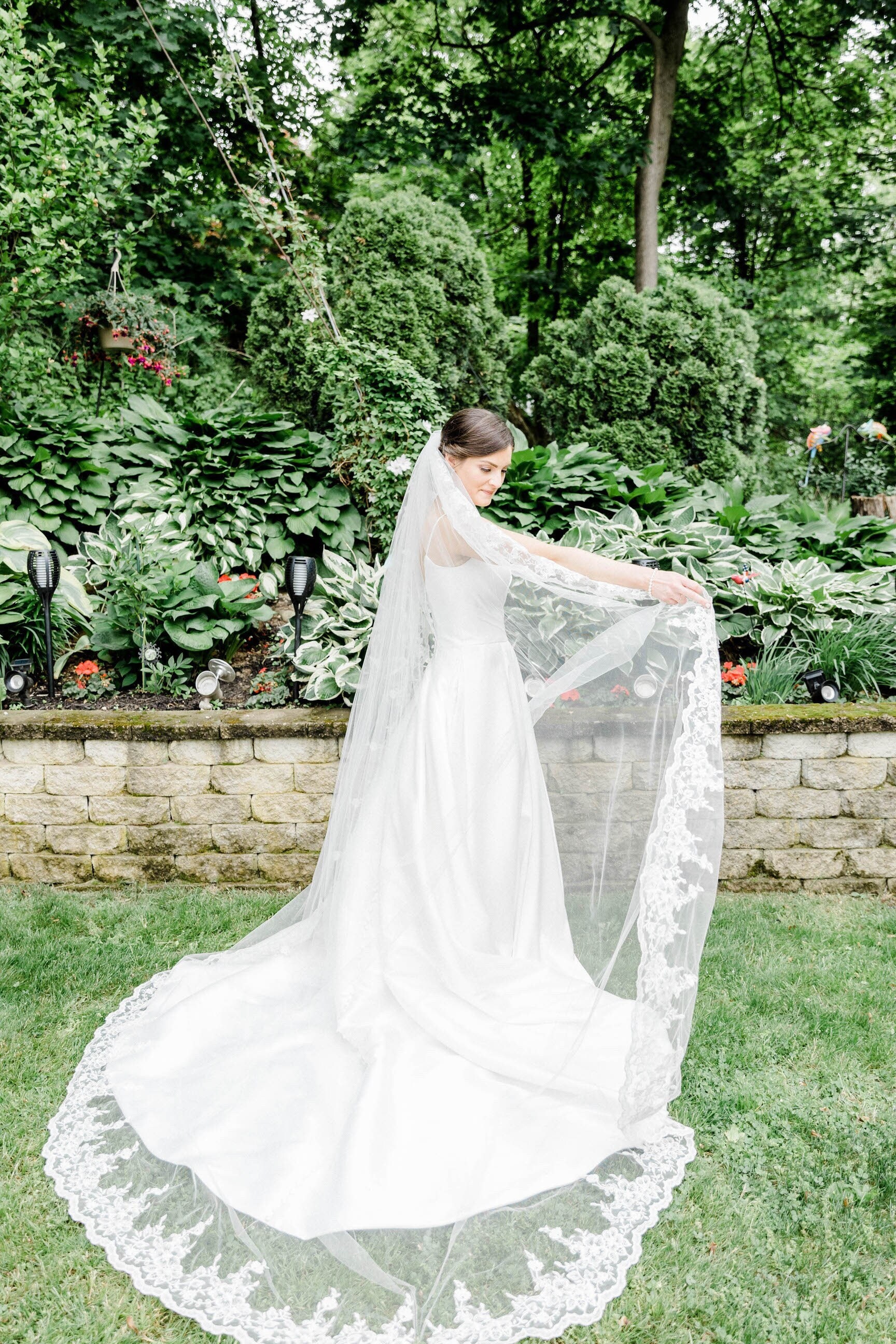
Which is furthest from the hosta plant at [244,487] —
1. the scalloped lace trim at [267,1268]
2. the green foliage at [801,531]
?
the scalloped lace trim at [267,1268]

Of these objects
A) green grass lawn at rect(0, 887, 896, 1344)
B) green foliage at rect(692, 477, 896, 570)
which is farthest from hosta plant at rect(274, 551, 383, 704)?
green foliage at rect(692, 477, 896, 570)

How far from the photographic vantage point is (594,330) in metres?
7.68

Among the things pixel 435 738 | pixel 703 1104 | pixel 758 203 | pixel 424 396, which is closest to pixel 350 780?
pixel 435 738

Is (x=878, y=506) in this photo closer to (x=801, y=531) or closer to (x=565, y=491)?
(x=801, y=531)

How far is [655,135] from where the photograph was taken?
915 cm

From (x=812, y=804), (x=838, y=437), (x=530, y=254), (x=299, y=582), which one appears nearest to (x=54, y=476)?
(x=299, y=582)

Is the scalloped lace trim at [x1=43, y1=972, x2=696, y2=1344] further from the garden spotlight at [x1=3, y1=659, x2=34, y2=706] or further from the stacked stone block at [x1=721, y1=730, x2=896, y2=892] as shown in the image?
the garden spotlight at [x1=3, y1=659, x2=34, y2=706]

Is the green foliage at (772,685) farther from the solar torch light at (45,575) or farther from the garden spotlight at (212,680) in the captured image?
the solar torch light at (45,575)

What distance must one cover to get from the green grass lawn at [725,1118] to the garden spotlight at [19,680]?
93cm

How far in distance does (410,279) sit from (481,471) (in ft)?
14.9

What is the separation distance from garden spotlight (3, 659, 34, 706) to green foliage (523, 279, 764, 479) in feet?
16.1

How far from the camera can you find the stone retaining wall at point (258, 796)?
12.9 ft

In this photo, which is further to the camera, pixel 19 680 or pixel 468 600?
pixel 19 680

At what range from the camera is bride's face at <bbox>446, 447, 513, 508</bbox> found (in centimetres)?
272
